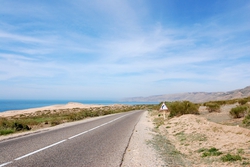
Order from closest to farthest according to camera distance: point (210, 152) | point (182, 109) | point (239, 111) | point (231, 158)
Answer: point (231, 158) < point (210, 152) < point (239, 111) < point (182, 109)

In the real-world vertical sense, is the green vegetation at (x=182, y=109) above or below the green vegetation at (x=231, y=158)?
above

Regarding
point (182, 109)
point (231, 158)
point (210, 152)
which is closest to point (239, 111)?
point (182, 109)

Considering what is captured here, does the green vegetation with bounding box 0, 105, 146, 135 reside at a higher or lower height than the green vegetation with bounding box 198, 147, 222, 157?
higher

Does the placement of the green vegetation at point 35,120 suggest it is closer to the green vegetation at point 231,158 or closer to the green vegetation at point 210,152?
the green vegetation at point 210,152

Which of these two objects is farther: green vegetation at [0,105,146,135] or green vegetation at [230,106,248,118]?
green vegetation at [230,106,248,118]

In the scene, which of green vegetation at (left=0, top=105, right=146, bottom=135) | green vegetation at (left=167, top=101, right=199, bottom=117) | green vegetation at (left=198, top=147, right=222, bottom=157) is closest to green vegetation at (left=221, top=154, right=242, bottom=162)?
green vegetation at (left=198, top=147, right=222, bottom=157)

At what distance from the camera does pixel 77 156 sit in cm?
746

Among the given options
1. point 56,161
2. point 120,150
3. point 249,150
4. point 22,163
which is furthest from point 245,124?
point 22,163

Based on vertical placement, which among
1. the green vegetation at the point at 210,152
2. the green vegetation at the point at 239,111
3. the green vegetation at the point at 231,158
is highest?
the green vegetation at the point at 239,111

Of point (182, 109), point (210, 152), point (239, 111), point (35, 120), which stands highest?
point (182, 109)

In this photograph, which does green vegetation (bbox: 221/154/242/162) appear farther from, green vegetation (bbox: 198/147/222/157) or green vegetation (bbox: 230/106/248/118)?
green vegetation (bbox: 230/106/248/118)

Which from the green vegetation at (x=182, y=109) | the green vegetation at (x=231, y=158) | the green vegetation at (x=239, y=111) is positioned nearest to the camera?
the green vegetation at (x=231, y=158)

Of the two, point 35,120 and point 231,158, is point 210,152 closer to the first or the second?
point 231,158

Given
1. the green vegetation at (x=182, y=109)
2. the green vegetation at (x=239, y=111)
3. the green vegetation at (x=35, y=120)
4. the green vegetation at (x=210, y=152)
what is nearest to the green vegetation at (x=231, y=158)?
the green vegetation at (x=210, y=152)
